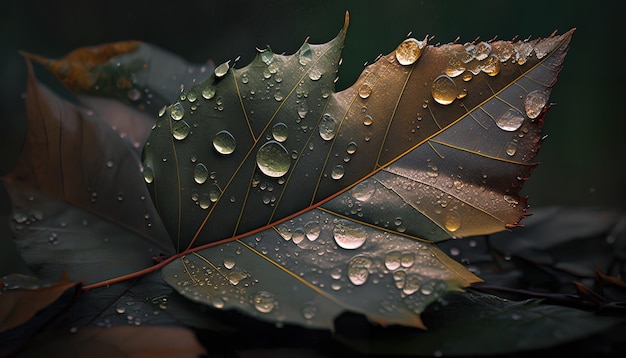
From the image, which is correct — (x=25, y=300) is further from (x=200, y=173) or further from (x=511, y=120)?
(x=511, y=120)

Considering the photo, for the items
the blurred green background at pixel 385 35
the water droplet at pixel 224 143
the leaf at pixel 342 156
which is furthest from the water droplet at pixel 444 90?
the blurred green background at pixel 385 35

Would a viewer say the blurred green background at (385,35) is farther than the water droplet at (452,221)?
Yes

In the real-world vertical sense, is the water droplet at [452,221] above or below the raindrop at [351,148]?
below

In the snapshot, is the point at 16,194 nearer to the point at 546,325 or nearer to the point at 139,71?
the point at 139,71

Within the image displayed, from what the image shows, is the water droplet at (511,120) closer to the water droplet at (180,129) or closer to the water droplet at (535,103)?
the water droplet at (535,103)

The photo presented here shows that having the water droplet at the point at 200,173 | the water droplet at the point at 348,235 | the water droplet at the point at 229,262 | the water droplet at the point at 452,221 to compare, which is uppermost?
the water droplet at the point at 452,221

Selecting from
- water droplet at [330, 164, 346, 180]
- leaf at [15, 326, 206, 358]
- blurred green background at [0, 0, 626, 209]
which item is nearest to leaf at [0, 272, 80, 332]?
leaf at [15, 326, 206, 358]

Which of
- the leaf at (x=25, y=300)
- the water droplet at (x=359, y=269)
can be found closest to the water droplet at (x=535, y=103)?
the water droplet at (x=359, y=269)
